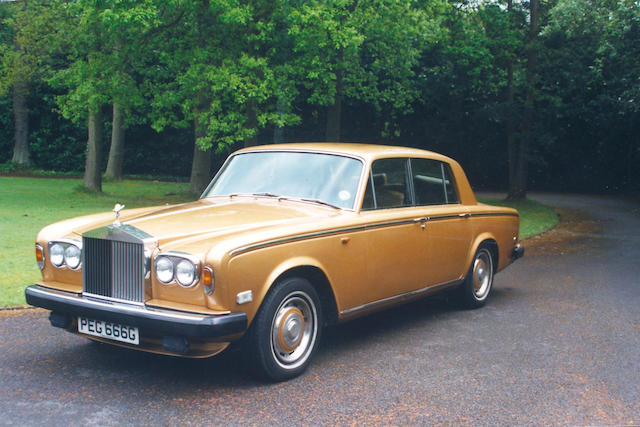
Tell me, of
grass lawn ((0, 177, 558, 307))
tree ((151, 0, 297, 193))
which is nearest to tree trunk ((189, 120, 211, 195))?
grass lawn ((0, 177, 558, 307))

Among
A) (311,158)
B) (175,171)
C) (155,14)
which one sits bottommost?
(175,171)

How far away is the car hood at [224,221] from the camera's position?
4324 millimetres

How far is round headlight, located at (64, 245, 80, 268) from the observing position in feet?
15.2

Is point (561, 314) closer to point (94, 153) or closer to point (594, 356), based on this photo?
point (594, 356)

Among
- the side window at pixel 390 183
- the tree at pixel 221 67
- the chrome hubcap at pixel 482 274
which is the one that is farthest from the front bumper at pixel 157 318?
the tree at pixel 221 67

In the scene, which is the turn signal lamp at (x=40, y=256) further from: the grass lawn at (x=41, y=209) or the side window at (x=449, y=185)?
the side window at (x=449, y=185)

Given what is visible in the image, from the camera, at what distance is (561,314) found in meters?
6.80

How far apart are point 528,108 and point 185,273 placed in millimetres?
18104

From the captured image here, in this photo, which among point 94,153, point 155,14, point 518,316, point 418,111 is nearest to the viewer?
point 518,316

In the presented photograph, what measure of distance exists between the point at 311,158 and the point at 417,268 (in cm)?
138

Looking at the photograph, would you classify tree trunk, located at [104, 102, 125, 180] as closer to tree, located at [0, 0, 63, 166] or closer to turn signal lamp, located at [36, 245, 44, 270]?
tree, located at [0, 0, 63, 166]

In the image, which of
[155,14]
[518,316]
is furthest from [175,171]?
[518,316]

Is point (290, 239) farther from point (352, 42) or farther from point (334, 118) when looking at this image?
point (334, 118)

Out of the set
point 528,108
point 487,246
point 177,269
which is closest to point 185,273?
point 177,269
